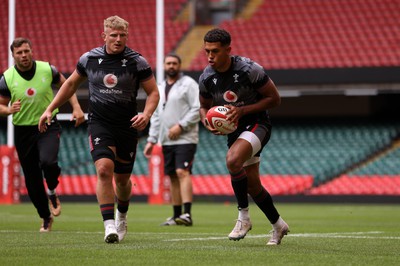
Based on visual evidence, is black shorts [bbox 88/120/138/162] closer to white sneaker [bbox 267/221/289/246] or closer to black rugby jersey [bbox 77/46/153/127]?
black rugby jersey [bbox 77/46/153/127]

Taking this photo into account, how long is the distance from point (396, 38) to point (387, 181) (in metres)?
5.75

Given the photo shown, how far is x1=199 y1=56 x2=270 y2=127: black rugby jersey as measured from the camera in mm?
8000

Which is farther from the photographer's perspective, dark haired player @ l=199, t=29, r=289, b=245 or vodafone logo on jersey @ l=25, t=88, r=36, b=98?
vodafone logo on jersey @ l=25, t=88, r=36, b=98

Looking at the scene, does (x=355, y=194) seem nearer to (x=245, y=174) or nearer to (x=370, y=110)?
(x=370, y=110)

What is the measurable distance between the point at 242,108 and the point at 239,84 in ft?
0.86

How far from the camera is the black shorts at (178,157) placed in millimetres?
12266

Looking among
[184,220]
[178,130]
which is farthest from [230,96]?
[178,130]

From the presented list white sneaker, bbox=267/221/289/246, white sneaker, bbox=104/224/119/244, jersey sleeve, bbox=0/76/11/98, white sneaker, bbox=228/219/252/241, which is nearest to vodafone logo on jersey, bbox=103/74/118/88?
white sneaker, bbox=104/224/119/244

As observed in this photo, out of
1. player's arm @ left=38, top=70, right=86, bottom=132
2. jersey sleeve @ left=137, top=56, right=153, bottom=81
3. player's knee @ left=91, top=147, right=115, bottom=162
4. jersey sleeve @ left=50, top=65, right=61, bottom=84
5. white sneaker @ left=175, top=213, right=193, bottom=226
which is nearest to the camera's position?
player's knee @ left=91, top=147, right=115, bottom=162

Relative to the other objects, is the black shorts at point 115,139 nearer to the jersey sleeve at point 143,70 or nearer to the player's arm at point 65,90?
the player's arm at point 65,90

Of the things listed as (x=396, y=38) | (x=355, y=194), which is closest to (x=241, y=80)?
(x=355, y=194)

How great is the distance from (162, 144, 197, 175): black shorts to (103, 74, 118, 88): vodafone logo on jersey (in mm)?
4115

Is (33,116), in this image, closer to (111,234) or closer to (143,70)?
(143,70)

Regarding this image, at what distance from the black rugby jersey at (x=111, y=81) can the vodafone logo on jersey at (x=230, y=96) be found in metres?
0.82
